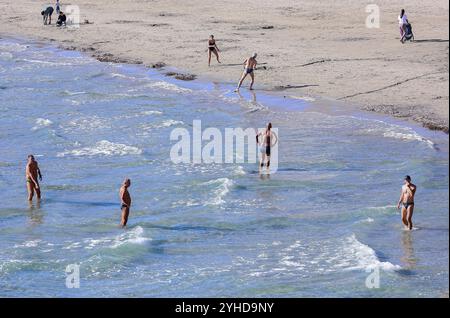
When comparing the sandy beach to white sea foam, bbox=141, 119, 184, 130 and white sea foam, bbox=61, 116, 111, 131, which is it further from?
white sea foam, bbox=61, 116, 111, 131

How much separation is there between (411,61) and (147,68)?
11.0 meters

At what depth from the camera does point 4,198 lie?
2433cm

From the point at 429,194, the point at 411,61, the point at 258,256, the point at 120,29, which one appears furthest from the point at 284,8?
the point at 258,256

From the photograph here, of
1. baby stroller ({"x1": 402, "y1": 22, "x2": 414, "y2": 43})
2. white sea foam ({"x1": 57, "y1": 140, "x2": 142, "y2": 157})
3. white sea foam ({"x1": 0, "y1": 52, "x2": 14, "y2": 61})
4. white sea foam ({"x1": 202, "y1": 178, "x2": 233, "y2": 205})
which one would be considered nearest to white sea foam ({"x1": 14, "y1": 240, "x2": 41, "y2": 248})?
white sea foam ({"x1": 202, "y1": 178, "x2": 233, "y2": 205})

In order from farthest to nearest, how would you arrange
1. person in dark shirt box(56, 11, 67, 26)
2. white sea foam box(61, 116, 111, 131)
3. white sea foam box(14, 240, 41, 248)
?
person in dark shirt box(56, 11, 67, 26) → white sea foam box(61, 116, 111, 131) → white sea foam box(14, 240, 41, 248)

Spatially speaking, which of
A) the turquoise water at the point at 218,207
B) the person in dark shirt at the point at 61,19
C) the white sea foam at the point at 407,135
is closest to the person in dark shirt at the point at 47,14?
the person in dark shirt at the point at 61,19

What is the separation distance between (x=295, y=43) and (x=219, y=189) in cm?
1620

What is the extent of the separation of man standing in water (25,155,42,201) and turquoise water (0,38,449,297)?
42 centimetres

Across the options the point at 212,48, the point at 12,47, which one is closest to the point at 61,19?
the point at 12,47

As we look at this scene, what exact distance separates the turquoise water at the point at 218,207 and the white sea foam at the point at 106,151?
7 centimetres

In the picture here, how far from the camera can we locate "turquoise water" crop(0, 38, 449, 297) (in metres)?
18.7

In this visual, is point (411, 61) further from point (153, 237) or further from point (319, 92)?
point (153, 237)

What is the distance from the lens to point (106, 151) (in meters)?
28.3

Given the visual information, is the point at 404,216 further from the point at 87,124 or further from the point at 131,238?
the point at 87,124
